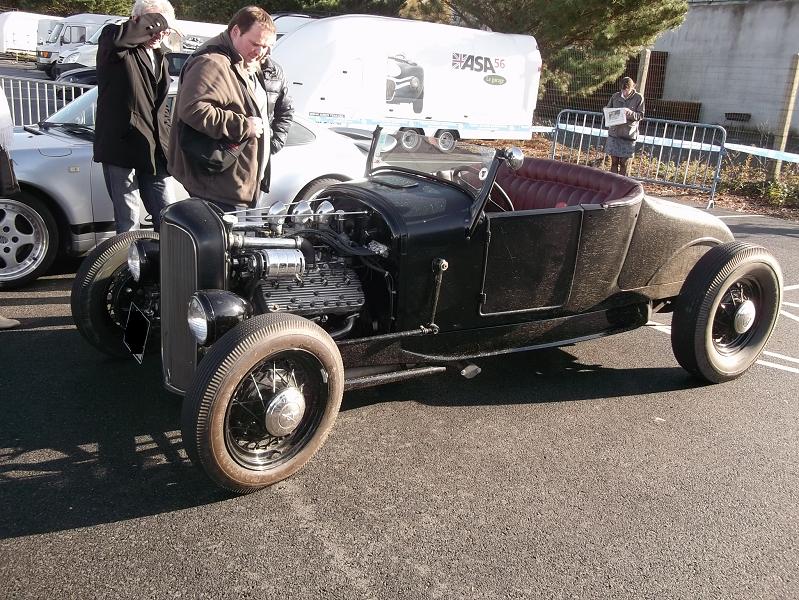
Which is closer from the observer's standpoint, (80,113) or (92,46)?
(80,113)

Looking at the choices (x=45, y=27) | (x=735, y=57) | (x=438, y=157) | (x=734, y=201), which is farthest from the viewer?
(x=45, y=27)

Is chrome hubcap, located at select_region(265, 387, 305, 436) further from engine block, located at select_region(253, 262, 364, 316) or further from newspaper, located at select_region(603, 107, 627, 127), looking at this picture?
newspaper, located at select_region(603, 107, 627, 127)

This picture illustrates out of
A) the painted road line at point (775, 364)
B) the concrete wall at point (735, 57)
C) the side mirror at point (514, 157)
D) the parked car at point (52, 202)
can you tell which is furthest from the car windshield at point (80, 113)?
the concrete wall at point (735, 57)

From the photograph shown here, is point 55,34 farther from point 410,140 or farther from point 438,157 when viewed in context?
point 438,157

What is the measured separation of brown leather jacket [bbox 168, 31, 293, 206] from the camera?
152 inches

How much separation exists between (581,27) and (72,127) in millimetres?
15220

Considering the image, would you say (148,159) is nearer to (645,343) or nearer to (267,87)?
(267,87)

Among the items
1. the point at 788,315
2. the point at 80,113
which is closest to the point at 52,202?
the point at 80,113

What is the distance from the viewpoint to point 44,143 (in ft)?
18.4

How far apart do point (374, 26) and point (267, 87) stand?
9.20m

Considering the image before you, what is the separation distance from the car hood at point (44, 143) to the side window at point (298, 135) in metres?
1.65

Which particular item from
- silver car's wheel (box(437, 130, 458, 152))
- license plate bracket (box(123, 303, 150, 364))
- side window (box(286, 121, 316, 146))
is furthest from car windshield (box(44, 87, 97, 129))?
silver car's wheel (box(437, 130, 458, 152))

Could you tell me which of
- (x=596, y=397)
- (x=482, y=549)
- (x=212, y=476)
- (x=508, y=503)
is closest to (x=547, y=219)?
(x=596, y=397)

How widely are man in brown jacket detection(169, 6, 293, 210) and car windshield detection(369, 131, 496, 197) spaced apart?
721mm
